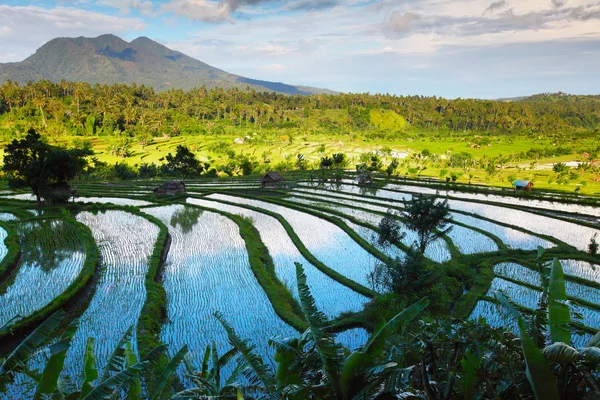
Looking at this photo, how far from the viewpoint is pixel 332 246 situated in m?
21.6

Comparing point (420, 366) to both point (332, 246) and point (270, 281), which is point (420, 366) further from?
point (332, 246)

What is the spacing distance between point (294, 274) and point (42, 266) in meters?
10.0

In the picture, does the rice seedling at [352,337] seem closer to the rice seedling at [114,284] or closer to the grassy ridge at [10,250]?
the rice seedling at [114,284]

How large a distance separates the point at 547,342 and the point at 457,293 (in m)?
9.48

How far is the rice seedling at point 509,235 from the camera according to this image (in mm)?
21656

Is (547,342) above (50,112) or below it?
below

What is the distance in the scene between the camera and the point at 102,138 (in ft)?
228

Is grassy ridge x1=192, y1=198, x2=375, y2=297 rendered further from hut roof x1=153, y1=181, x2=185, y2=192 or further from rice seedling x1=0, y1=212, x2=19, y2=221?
rice seedling x1=0, y1=212, x2=19, y2=221

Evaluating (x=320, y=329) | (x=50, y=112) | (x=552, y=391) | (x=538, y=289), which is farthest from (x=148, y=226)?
(x=50, y=112)

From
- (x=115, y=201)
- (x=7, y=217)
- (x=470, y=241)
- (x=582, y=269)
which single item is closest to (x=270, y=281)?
(x=470, y=241)

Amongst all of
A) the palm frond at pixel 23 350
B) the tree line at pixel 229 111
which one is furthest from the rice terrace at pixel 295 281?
the tree line at pixel 229 111

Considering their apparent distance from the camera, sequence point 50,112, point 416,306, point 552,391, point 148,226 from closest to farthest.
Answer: point 552,391 < point 416,306 < point 148,226 < point 50,112

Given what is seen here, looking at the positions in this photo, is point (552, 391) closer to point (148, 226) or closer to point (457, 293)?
point (457, 293)

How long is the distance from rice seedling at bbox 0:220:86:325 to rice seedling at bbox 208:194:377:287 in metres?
10.3
